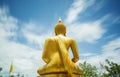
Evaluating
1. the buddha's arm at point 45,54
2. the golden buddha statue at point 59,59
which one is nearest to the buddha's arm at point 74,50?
the golden buddha statue at point 59,59

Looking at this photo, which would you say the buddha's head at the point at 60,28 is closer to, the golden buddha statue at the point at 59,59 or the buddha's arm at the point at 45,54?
the golden buddha statue at the point at 59,59

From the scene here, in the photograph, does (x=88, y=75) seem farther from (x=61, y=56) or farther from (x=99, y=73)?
(x=61, y=56)

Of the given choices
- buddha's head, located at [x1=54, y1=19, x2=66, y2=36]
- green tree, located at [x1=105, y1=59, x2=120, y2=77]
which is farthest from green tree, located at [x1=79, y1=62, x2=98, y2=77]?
buddha's head, located at [x1=54, y1=19, x2=66, y2=36]

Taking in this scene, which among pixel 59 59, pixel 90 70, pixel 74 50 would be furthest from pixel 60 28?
pixel 90 70

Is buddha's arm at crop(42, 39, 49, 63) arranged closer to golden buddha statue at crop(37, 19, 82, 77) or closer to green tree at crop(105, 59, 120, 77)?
golden buddha statue at crop(37, 19, 82, 77)

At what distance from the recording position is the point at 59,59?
613cm

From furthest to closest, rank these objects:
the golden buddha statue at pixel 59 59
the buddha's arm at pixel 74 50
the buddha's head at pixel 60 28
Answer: the buddha's head at pixel 60 28, the buddha's arm at pixel 74 50, the golden buddha statue at pixel 59 59

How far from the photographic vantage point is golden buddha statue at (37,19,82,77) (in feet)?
19.4

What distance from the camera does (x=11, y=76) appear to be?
24.9 meters

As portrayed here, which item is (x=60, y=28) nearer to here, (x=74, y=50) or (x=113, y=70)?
(x=74, y=50)

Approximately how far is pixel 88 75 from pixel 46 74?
18.4m

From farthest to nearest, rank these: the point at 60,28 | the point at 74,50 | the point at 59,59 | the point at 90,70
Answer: the point at 90,70, the point at 60,28, the point at 74,50, the point at 59,59

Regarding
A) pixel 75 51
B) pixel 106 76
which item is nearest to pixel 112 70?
pixel 106 76

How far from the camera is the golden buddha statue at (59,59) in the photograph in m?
5.91
